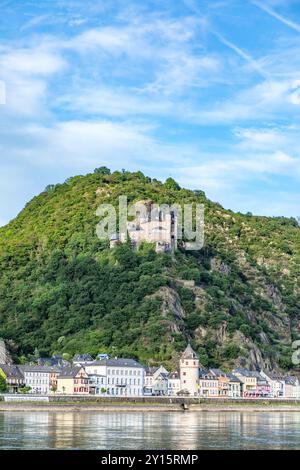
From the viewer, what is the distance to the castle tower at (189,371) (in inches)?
3853

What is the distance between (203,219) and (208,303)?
4318 cm

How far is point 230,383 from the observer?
336 ft

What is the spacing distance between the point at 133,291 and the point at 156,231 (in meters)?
15.6

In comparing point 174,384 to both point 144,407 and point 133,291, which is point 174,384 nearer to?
point 133,291

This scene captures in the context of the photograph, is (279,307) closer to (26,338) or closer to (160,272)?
(160,272)

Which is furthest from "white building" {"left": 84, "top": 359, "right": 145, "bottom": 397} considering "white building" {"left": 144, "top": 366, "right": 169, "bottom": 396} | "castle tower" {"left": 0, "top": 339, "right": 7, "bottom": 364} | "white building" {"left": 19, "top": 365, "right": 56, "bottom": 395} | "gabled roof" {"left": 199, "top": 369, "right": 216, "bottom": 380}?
"castle tower" {"left": 0, "top": 339, "right": 7, "bottom": 364}

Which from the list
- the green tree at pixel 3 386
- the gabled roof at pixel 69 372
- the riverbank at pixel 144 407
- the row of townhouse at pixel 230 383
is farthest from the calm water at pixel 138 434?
the row of townhouse at pixel 230 383

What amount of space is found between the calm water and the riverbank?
46.5ft

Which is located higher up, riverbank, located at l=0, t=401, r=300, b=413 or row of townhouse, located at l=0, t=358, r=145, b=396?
row of townhouse, located at l=0, t=358, r=145, b=396

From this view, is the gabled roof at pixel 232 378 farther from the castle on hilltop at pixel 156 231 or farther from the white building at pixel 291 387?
the castle on hilltop at pixel 156 231

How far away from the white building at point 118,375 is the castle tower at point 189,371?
4.18 metres

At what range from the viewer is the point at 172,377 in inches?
3922

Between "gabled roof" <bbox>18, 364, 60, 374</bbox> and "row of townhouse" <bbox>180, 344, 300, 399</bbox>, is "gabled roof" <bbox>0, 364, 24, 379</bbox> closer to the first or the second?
"gabled roof" <bbox>18, 364, 60, 374</bbox>

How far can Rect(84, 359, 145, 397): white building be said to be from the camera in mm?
96125
